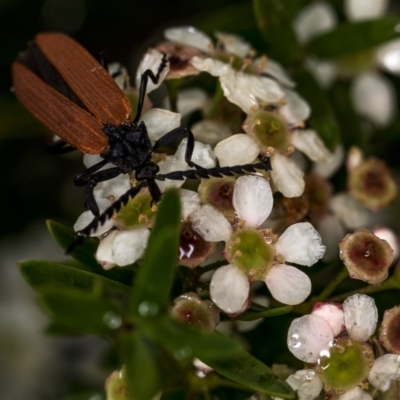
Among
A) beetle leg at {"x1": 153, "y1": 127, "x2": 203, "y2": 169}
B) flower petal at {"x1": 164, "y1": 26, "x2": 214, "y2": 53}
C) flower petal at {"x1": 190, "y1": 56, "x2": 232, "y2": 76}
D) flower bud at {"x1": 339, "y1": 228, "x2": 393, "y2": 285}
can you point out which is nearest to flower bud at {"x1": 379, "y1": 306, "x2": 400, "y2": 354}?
flower bud at {"x1": 339, "y1": 228, "x2": 393, "y2": 285}

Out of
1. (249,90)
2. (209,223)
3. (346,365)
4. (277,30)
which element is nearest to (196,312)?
(209,223)

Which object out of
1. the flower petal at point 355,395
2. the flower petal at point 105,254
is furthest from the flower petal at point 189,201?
the flower petal at point 355,395

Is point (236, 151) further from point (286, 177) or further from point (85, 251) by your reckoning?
point (85, 251)

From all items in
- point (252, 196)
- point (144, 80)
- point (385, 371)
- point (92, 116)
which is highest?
point (144, 80)

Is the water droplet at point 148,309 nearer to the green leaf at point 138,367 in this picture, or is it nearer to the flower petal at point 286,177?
the green leaf at point 138,367

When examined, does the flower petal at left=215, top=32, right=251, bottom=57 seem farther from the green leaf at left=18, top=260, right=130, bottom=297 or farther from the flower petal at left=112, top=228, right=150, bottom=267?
the green leaf at left=18, top=260, right=130, bottom=297

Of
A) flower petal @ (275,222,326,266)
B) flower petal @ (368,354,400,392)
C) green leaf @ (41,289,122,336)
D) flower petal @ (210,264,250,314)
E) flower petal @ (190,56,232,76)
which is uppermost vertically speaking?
green leaf @ (41,289,122,336)
